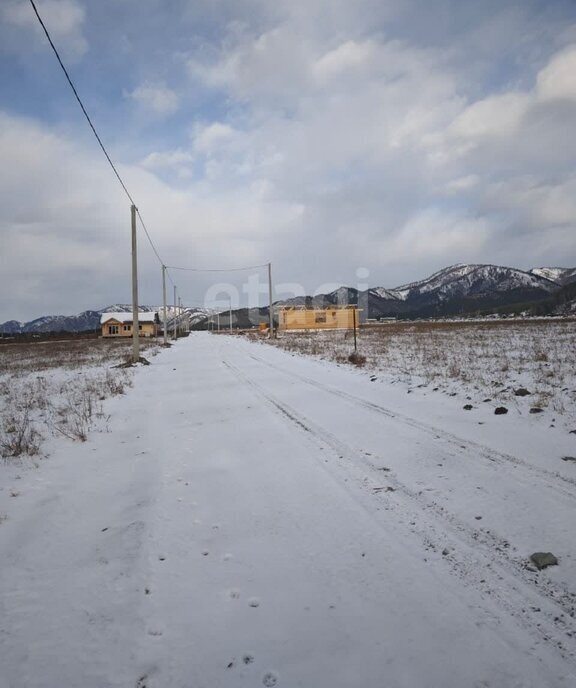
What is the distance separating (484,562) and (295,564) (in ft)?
4.55

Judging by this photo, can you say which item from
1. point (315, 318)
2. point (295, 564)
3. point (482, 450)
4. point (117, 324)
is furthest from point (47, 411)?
point (117, 324)

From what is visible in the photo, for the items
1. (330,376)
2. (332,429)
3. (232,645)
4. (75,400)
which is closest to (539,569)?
→ (232,645)

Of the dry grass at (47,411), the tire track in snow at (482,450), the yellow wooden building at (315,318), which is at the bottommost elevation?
the tire track in snow at (482,450)

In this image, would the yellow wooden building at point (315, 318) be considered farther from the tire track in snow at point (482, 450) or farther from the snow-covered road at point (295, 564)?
the snow-covered road at point (295, 564)

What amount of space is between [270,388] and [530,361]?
29.7ft

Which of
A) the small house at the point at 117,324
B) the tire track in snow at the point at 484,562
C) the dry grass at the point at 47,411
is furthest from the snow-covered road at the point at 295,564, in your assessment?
the small house at the point at 117,324

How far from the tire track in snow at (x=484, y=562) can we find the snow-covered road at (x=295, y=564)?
14 millimetres

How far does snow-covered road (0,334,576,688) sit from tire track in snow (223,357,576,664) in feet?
0.04

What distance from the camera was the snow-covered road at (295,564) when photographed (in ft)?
6.21

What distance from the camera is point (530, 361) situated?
1212 centimetres

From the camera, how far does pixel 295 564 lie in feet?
8.75

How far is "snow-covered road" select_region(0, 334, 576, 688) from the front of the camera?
6.21 ft

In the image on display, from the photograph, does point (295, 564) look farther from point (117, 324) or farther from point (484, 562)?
point (117, 324)

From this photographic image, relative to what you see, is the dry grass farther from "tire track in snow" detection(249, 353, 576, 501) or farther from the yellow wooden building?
the yellow wooden building
